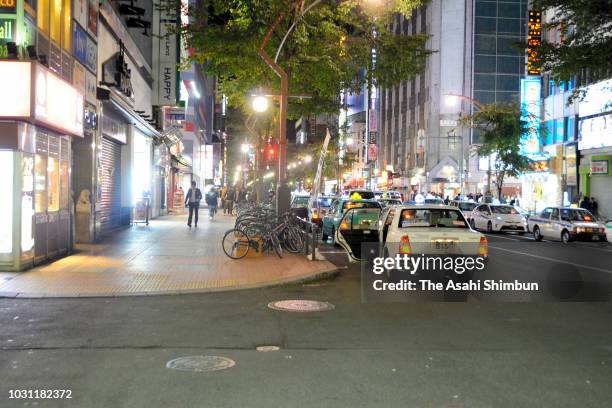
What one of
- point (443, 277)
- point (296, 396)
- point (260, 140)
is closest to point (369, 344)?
point (296, 396)

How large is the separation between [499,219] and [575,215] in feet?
15.7

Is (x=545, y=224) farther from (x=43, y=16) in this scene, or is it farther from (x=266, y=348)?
(x=266, y=348)

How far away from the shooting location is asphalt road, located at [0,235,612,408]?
536cm

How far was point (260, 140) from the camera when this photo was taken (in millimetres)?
35031

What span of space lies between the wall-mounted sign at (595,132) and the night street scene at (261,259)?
0.42ft

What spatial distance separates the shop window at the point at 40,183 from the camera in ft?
42.9

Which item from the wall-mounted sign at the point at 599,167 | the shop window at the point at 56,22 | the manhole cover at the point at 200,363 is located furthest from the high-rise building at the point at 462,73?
the manhole cover at the point at 200,363

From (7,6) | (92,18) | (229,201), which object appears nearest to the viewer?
(7,6)

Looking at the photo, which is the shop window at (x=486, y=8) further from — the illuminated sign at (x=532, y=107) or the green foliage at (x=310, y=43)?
the green foliage at (x=310, y=43)

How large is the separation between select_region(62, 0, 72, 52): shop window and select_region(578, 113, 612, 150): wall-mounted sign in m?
28.1

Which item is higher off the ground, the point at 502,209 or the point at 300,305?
the point at 502,209

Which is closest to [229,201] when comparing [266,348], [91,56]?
[91,56]

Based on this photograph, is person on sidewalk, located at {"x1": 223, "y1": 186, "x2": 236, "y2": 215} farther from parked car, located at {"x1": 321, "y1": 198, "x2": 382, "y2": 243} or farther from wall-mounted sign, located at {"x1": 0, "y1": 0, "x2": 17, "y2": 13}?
wall-mounted sign, located at {"x1": 0, "y1": 0, "x2": 17, "y2": 13}

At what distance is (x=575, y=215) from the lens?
82.7 feet
